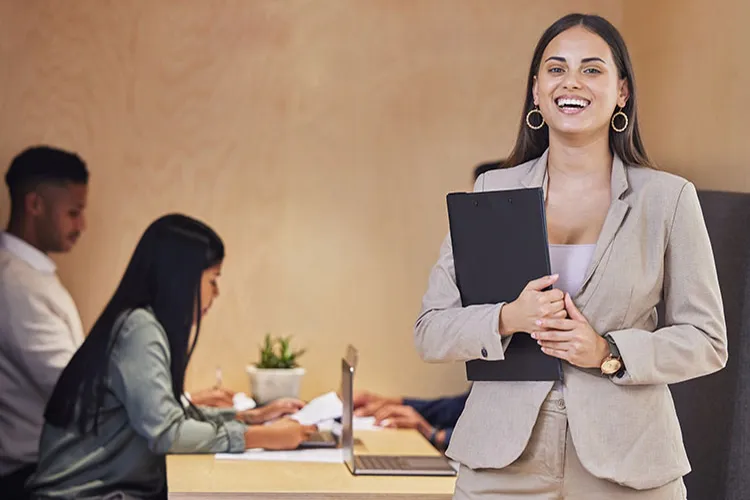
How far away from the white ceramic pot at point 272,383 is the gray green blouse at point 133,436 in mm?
795

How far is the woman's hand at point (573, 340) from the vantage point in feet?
5.88

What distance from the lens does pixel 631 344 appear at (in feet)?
5.89

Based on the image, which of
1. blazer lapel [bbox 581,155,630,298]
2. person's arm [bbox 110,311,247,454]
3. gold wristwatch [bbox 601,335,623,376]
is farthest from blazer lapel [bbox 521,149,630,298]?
person's arm [bbox 110,311,247,454]

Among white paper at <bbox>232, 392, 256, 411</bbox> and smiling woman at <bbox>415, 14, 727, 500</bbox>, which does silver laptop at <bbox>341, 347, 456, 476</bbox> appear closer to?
white paper at <bbox>232, 392, 256, 411</bbox>

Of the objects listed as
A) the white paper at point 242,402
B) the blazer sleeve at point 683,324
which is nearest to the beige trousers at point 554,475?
the blazer sleeve at point 683,324

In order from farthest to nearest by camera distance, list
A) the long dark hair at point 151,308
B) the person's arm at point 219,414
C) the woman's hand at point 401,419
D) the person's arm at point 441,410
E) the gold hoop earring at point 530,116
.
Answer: the person's arm at point 441,410
the woman's hand at point 401,419
the person's arm at point 219,414
the long dark hair at point 151,308
the gold hoop earring at point 530,116

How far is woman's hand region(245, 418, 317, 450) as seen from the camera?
3180 mm

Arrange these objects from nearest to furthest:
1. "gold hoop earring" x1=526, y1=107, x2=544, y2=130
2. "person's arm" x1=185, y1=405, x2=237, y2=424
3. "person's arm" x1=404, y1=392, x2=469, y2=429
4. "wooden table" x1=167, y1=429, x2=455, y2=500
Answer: "gold hoop earring" x1=526, y1=107, x2=544, y2=130, "wooden table" x1=167, y1=429, x2=455, y2=500, "person's arm" x1=185, y1=405, x2=237, y2=424, "person's arm" x1=404, y1=392, x2=469, y2=429

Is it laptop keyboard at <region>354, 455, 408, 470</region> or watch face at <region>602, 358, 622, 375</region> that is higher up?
watch face at <region>602, 358, 622, 375</region>

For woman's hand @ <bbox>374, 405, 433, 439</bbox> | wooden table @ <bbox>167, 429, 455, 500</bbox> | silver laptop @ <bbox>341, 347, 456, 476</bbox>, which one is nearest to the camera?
wooden table @ <bbox>167, 429, 455, 500</bbox>

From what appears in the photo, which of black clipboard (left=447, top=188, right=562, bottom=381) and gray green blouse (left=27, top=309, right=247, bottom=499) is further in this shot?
gray green blouse (left=27, top=309, right=247, bottom=499)


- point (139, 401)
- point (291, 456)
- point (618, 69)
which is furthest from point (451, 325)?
point (139, 401)

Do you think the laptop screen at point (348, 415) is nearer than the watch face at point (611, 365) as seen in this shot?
No

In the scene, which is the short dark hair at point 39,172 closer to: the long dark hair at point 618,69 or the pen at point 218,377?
the pen at point 218,377
